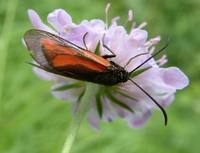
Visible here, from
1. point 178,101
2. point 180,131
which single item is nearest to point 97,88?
point 180,131

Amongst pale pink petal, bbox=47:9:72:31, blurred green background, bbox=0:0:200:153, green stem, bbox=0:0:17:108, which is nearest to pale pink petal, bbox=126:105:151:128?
pale pink petal, bbox=47:9:72:31

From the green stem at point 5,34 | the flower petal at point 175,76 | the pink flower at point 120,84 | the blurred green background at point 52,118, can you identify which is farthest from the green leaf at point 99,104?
the green stem at point 5,34

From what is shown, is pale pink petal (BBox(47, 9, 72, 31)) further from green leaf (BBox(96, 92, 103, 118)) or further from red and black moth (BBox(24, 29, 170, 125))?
green leaf (BBox(96, 92, 103, 118))

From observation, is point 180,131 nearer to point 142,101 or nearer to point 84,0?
point 84,0

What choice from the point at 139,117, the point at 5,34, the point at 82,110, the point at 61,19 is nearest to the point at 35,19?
the point at 61,19

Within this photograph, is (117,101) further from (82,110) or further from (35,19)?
(35,19)

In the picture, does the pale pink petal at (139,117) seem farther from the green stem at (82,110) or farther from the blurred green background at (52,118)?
the blurred green background at (52,118)
